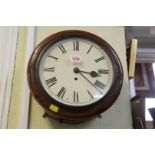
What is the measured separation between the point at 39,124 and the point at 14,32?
442 millimetres

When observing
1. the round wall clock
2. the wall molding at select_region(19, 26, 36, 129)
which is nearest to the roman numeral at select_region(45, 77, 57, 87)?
→ the round wall clock

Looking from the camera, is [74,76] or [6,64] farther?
[6,64]

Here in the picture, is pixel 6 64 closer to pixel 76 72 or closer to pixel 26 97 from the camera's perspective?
pixel 26 97

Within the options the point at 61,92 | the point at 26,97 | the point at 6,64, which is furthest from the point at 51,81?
the point at 6,64

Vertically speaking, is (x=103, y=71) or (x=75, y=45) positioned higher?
(x=75, y=45)

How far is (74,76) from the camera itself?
3.00 ft

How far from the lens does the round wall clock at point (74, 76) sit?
33.3 inches

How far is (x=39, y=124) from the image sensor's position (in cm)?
96

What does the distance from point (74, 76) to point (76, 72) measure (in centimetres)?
2

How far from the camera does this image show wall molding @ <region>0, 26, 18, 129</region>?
975mm

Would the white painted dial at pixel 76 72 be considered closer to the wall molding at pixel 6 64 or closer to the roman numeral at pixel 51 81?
the roman numeral at pixel 51 81

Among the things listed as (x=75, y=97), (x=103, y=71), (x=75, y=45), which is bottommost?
A: (x=75, y=97)
